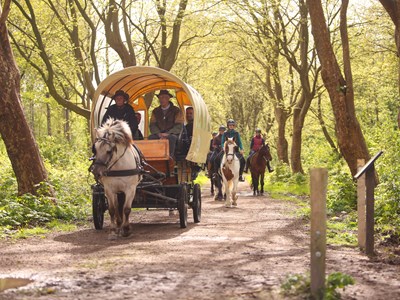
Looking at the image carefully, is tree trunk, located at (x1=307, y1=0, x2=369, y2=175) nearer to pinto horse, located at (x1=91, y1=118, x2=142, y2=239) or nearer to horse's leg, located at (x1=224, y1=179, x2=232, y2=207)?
horse's leg, located at (x1=224, y1=179, x2=232, y2=207)

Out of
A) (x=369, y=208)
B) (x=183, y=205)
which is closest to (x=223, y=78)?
(x=183, y=205)

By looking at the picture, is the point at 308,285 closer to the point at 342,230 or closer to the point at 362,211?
the point at 362,211

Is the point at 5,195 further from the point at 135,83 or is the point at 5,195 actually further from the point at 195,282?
the point at 195,282

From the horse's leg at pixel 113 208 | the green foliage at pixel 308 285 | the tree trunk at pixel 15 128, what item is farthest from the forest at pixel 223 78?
the green foliage at pixel 308 285

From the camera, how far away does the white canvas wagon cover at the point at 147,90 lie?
13344mm

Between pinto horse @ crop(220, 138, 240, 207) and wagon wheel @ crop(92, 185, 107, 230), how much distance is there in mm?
6177

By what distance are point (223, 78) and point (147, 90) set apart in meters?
23.7

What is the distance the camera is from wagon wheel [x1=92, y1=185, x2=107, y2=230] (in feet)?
40.1

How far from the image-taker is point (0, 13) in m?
13.7

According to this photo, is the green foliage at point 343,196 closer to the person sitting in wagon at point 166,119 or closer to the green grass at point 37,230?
the person sitting in wagon at point 166,119

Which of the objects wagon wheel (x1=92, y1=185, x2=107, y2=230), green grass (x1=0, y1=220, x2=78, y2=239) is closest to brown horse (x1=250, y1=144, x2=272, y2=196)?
green grass (x1=0, y1=220, x2=78, y2=239)

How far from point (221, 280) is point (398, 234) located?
451 centimetres

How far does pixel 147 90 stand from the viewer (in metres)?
15.6

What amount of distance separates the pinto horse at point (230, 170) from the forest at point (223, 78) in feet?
6.99
